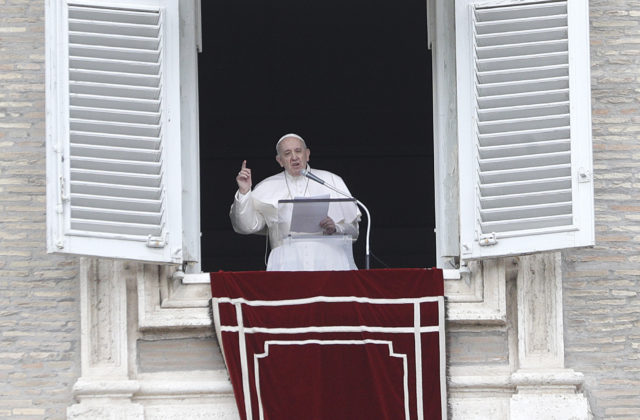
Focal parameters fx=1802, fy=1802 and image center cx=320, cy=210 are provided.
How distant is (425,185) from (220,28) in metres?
2.49

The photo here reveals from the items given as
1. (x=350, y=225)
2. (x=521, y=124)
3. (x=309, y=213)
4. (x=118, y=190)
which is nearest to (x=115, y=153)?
(x=118, y=190)

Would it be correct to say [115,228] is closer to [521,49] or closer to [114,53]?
[114,53]

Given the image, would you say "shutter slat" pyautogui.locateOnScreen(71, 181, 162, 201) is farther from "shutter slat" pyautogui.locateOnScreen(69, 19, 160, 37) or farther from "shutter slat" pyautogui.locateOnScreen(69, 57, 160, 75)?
"shutter slat" pyautogui.locateOnScreen(69, 19, 160, 37)

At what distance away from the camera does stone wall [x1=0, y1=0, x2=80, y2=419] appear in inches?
363

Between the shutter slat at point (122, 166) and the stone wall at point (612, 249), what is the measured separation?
7.18 feet

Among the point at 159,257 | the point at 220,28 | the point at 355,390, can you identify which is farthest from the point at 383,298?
the point at 220,28

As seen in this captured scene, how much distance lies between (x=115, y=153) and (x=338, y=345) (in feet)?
4.89

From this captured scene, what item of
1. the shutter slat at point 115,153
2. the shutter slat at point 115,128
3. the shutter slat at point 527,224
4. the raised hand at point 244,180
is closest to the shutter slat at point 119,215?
the shutter slat at point 115,153

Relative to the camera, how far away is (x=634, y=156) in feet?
31.2

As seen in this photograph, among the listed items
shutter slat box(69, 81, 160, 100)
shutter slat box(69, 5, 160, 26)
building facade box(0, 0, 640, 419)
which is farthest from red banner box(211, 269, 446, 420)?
shutter slat box(69, 5, 160, 26)

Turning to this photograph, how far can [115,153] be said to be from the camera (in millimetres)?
9148

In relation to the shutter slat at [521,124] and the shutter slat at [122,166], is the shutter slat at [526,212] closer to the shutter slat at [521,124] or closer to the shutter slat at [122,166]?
the shutter slat at [521,124]

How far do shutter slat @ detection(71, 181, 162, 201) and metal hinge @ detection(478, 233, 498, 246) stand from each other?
64.8 inches

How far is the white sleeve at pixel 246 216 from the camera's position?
32.8ft
